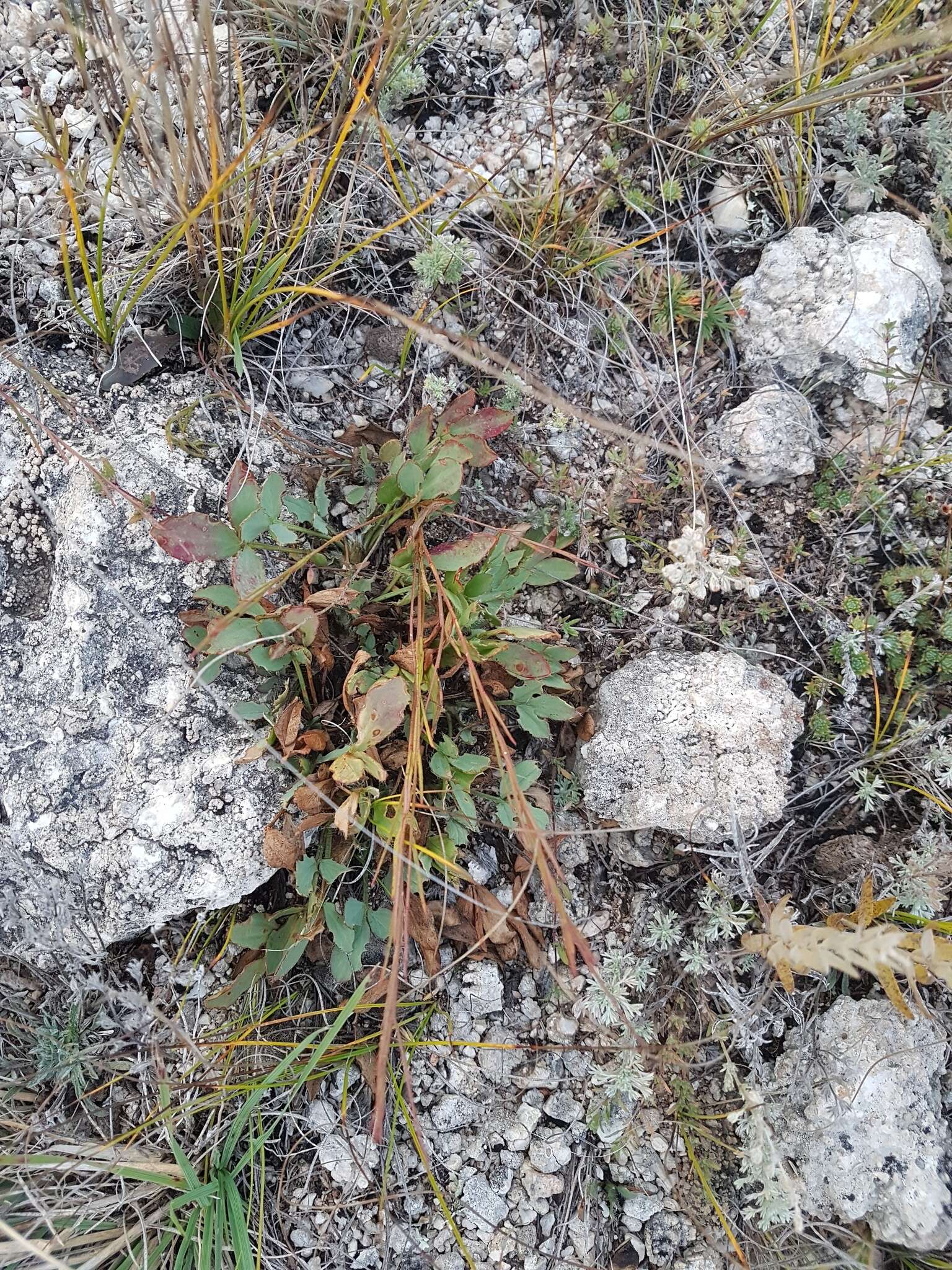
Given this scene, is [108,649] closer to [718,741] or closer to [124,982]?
[124,982]

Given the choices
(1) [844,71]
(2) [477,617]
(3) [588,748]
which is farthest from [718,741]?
(1) [844,71]

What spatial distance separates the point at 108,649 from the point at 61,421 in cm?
64

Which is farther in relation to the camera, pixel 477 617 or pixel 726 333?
pixel 726 333

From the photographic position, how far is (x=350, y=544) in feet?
7.93

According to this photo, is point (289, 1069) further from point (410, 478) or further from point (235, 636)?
point (410, 478)

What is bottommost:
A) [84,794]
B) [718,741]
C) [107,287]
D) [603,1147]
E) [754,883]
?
[603,1147]

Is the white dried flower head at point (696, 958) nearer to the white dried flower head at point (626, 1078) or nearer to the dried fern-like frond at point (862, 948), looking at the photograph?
the dried fern-like frond at point (862, 948)

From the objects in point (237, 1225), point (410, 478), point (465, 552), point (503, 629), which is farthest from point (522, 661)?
point (237, 1225)

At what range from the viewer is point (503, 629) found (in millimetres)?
2217

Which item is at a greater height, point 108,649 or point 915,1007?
point 108,649

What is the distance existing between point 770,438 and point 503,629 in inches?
43.8

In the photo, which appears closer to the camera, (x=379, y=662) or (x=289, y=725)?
(x=289, y=725)

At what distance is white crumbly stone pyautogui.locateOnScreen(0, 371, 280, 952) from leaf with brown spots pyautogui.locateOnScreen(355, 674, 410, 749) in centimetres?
47

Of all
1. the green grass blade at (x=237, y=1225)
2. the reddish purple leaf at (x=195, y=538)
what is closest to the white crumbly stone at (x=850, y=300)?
the reddish purple leaf at (x=195, y=538)
